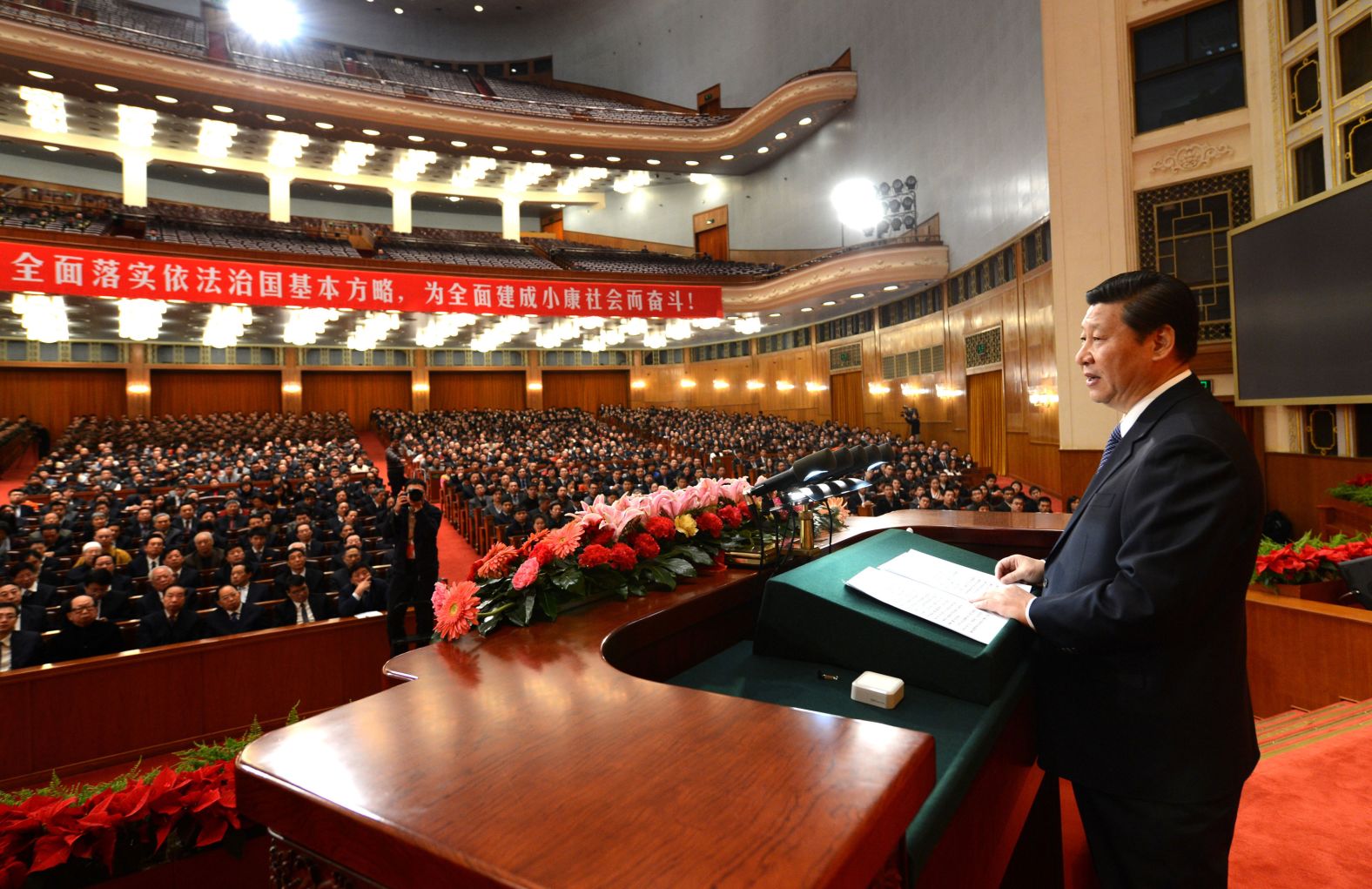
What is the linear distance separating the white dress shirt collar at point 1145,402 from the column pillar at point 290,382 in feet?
78.1

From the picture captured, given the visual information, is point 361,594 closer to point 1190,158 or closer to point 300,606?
point 300,606

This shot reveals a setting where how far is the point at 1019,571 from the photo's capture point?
1.40m

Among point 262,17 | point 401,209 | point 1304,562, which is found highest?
point 262,17

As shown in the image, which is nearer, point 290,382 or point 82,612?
point 82,612

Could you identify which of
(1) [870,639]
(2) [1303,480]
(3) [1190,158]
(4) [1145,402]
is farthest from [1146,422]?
(3) [1190,158]

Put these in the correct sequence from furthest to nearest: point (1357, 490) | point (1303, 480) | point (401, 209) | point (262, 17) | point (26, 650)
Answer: point (262, 17)
point (401, 209)
point (1303, 480)
point (1357, 490)
point (26, 650)

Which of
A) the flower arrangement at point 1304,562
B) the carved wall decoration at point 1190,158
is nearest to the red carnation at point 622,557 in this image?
the flower arrangement at point 1304,562

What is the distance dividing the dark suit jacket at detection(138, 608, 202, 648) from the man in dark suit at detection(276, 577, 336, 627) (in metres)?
0.50

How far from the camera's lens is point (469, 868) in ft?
2.07

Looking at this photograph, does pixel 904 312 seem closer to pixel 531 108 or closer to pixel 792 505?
pixel 531 108

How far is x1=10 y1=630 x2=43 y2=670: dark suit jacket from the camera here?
393 centimetres

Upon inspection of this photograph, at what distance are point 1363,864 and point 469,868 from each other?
7.30ft

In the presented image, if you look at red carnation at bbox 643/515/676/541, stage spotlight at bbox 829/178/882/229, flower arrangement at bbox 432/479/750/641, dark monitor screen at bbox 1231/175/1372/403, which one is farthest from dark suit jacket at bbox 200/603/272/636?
stage spotlight at bbox 829/178/882/229

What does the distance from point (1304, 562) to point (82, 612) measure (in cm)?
681
